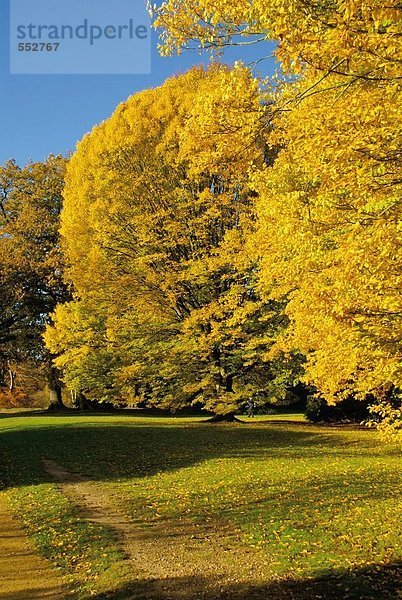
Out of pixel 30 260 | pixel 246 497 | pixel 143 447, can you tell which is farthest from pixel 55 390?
pixel 246 497

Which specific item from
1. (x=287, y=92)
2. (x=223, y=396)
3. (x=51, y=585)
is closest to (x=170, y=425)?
(x=223, y=396)

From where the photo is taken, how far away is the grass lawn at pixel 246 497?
6508 millimetres

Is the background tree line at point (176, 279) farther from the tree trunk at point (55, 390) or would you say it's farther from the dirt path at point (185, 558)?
the tree trunk at point (55, 390)

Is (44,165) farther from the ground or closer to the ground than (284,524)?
farther from the ground

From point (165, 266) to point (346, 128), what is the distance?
15326 millimetres

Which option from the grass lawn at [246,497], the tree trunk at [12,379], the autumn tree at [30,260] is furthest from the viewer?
the tree trunk at [12,379]

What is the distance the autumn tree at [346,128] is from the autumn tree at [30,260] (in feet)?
86.6

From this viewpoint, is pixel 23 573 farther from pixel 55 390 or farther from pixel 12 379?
pixel 12 379

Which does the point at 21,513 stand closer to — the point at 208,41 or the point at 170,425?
the point at 208,41

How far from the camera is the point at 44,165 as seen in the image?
3544 cm

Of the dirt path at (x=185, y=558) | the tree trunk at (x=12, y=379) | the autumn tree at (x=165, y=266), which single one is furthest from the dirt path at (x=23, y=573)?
the tree trunk at (x=12, y=379)

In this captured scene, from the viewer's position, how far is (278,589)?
5887 mm

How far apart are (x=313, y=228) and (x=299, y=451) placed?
31.3 ft

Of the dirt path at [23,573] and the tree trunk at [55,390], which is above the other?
the tree trunk at [55,390]
